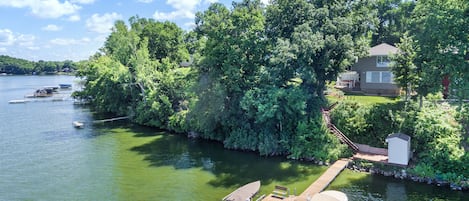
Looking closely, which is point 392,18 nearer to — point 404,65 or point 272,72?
point 404,65

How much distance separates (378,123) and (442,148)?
447 centimetres

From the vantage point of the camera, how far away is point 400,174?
20.4 m

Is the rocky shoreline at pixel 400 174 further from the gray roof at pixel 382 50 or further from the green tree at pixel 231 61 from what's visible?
the gray roof at pixel 382 50

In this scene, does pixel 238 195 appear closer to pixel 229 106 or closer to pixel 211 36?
pixel 229 106

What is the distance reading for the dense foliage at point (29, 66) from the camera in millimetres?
172125

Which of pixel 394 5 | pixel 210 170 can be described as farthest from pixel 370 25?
pixel 394 5

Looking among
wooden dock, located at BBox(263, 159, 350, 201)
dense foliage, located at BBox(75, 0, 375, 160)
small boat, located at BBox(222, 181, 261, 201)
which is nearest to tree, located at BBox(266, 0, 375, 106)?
dense foliage, located at BBox(75, 0, 375, 160)

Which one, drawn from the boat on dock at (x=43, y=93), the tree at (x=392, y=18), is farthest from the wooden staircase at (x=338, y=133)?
the boat on dock at (x=43, y=93)

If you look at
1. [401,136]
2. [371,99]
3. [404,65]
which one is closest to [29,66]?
[371,99]

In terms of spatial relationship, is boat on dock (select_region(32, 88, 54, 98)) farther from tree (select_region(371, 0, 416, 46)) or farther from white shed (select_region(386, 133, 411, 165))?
white shed (select_region(386, 133, 411, 165))

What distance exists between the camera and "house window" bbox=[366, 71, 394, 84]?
118 ft

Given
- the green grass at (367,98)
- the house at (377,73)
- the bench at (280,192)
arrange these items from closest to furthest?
1. the bench at (280,192)
2. the green grass at (367,98)
3. the house at (377,73)

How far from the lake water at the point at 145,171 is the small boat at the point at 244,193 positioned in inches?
33.8

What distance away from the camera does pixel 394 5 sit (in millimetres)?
53688
